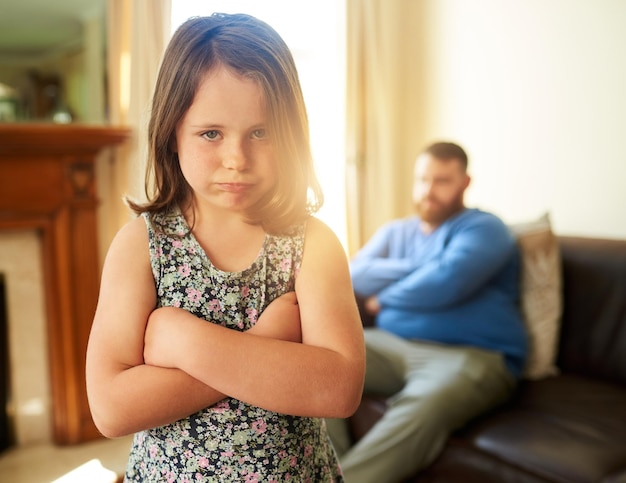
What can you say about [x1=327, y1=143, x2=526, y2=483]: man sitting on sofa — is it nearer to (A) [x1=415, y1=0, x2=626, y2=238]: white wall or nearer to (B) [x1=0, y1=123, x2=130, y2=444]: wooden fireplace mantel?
(A) [x1=415, y1=0, x2=626, y2=238]: white wall

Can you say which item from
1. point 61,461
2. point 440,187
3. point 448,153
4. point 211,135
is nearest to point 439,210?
point 440,187

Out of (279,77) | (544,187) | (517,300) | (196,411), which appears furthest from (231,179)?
(544,187)

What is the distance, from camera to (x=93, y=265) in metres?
2.63

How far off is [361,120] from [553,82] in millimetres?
1038

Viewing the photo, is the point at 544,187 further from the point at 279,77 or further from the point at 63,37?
the point at 279,77

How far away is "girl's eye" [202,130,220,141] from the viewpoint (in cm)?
54

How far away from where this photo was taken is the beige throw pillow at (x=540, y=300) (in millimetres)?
2297

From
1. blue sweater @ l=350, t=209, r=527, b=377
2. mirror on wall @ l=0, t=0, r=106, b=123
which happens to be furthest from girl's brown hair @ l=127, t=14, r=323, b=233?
mirror on wall @ l=0, t=0, r=106, b=123

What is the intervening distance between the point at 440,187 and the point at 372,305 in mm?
511

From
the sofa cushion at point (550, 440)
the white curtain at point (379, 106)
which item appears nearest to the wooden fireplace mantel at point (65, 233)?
the white curtain at point (379, 106)

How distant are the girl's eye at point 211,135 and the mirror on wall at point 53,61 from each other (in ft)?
6.76

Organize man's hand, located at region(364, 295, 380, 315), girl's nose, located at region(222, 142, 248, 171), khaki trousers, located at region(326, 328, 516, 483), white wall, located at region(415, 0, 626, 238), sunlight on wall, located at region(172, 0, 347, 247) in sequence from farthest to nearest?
sunlight on wall, located at region(172, 0, 347, 247) < white wall, located at region(415, 0, 626, 238) < man's hand, located at region(364, 295, 380, 315) < khaki trousers, located at region(326, 328, 516, 483) < girl's nose, located at region(222, 142, 248, 171)

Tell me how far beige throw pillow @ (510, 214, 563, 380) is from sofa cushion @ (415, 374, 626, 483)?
19 centimetres

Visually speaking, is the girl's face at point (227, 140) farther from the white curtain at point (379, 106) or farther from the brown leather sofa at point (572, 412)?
the white curtain at point (379, 106)
